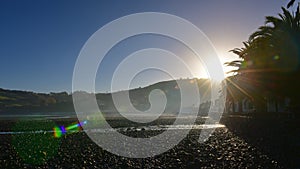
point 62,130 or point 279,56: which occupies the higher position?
point 279,56

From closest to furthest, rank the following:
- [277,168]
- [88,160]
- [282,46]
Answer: [277,168] → [88,160] → [282,46]

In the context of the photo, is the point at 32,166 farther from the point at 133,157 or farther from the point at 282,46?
the point at 282,46

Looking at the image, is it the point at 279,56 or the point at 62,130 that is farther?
the point at 62,130

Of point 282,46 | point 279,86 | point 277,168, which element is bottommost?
point 277,168

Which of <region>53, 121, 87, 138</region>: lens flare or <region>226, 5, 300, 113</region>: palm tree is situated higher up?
<region>226, 5, 300, 113</region>: palm tree

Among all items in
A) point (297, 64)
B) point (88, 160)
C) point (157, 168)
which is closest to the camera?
point (157, 168)

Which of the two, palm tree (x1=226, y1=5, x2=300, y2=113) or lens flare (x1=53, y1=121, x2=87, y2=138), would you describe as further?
lens flare (x1=53, y1=121, x2=87, y2=138)

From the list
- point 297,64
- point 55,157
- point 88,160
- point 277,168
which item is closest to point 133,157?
point 88,160

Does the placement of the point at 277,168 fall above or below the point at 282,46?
below

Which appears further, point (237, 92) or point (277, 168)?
point (237, 92)

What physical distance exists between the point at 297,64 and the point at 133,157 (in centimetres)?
1828

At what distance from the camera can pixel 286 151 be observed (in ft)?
54.9

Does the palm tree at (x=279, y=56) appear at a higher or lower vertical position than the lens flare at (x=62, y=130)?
higher

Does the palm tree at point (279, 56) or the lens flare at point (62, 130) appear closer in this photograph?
the palm tree at point (279, 56)
